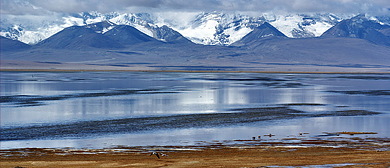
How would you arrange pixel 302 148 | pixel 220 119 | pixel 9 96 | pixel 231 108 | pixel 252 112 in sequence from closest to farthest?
1. pixel 302 148
2. pixel 220 119
3. pixel 252 112
4. pixel 231 108
5. pixel 9 96

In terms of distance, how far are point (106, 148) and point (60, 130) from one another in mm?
7691

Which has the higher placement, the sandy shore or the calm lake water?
the calm lake water

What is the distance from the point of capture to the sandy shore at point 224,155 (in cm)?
1908

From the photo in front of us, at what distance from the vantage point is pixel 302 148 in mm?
22828

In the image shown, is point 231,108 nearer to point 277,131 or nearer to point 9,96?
point 277,131

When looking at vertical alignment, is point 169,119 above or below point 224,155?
above

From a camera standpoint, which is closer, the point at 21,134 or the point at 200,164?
the point at 200,164

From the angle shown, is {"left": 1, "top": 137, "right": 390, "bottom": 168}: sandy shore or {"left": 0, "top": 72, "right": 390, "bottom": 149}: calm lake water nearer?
{"left": 1, "top": 137, "right": 390, "bottom": 168}: sandy shore

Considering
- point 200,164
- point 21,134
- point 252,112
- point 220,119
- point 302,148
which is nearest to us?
point 200,164

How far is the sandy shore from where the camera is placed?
751 inches

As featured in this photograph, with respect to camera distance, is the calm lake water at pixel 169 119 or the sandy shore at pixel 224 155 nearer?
the sandy shore at pixel 224 155

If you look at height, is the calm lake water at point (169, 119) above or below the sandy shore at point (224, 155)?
above

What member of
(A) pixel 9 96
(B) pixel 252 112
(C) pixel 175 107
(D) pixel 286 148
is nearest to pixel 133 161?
(D) pixel 286 148

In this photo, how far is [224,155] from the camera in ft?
68.8
